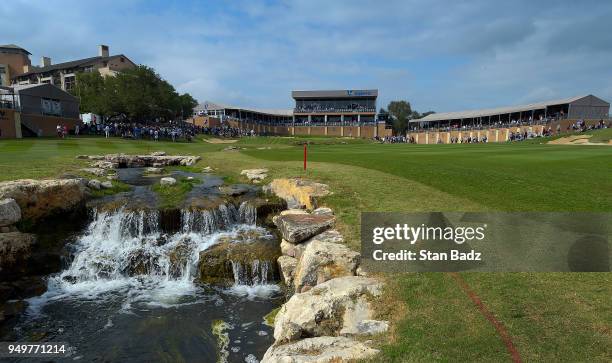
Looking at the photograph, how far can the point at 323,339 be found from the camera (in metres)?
6.12

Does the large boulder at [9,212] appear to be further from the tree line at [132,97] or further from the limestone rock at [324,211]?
the tree line at [132,97]

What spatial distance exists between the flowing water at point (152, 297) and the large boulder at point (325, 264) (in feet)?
4.79

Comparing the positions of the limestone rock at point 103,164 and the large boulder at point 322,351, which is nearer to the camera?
the large boulder at point 322,351

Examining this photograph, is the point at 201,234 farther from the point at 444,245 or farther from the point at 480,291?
the point at 480,291

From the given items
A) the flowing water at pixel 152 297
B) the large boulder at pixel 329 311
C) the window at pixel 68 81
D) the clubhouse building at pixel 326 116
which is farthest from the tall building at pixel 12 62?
the large boulder at pixel 329 311

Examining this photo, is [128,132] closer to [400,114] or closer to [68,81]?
[68,81]

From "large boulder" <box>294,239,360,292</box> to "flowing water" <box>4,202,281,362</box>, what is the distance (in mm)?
1460

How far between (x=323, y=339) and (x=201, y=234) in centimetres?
898

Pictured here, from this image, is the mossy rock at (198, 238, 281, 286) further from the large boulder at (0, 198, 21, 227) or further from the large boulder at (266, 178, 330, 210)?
the large boulder at (0, 198, 21, 227)

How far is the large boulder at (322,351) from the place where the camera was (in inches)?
213

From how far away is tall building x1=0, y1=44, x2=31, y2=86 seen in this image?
93.6 metres

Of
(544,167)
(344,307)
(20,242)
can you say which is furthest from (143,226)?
(544,167)

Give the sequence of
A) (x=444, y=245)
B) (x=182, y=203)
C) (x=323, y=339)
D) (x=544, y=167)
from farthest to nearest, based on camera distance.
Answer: (x=544, y=167), (x=182, y=203), (x=444, y=245), (x=323, y=339)

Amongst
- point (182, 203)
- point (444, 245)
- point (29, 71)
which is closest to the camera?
point (444, 245)
